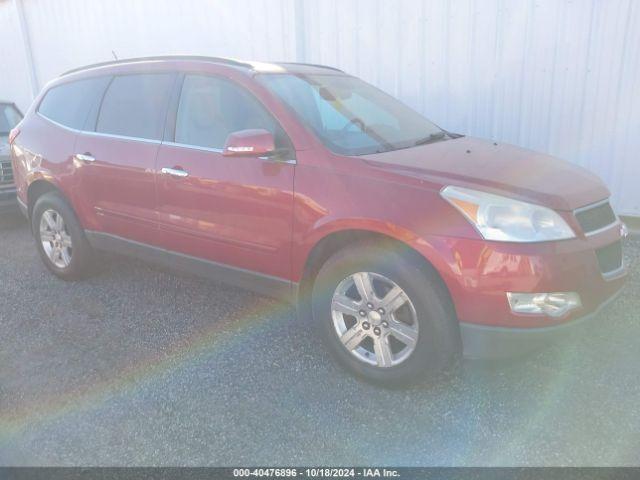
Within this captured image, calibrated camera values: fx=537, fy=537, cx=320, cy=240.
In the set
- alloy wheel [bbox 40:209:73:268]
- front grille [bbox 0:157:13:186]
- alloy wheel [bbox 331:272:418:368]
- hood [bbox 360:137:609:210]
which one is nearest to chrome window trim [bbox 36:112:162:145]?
alloy wheel [bbox 40:209:73:268]

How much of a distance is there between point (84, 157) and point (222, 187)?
58.2 inches

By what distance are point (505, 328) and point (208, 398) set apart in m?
1.53

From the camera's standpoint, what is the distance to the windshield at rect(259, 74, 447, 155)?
311cm

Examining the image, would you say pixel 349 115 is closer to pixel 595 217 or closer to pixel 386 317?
pixel 386 317

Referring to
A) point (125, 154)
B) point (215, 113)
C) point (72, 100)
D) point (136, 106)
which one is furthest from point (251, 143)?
point (72, 100)

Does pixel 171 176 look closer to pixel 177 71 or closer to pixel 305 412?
pixel 177 71

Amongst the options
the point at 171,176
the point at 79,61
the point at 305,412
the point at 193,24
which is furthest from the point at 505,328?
the point at 79,61

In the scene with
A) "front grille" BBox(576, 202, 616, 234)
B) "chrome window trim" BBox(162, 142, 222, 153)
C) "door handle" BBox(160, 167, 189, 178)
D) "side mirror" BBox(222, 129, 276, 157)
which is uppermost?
"side mirror" BBox(222, 129, 276, 157)

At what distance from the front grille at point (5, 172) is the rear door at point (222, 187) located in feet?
12.4

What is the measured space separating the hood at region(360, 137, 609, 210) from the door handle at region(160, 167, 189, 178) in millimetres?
1210

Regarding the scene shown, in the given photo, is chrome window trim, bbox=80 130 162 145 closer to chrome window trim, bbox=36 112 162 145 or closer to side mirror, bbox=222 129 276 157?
chrome window trim, bbox=36 112 162 145

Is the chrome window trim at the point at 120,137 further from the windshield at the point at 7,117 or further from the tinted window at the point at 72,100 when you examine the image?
the windshield at the point at 7,117

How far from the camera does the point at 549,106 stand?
537 centimetres

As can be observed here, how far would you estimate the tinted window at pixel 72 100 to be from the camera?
4.23 m
